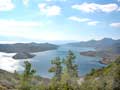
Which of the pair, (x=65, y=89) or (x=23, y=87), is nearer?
(x=65, y=89)

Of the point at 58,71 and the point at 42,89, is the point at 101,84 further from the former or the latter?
the point at 58,71

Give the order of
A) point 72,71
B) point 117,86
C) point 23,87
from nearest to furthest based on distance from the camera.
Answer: point 117,86 < point 23,87 < point 72,71

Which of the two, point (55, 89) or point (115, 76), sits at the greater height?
point (115, 76)

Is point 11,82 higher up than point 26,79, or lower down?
lower down

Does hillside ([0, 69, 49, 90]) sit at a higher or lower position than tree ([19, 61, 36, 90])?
lower

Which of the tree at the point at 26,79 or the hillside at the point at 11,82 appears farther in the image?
the hillside at the point at 11,82

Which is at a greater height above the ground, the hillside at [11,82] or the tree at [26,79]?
the tree at [26,79]

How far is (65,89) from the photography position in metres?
45.2

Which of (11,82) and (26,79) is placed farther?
(11,82)

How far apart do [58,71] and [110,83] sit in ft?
156

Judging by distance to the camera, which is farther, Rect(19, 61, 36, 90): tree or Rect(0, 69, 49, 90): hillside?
Rect(0, 69, 49, 90): hillside

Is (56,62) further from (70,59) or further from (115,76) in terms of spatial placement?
(115,76)

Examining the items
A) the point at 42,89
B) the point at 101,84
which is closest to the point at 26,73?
the point at 42,89

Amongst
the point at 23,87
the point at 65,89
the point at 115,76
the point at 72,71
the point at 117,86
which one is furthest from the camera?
the point at 72,71
